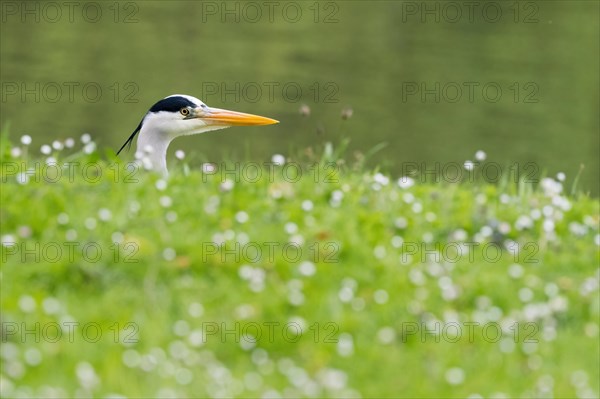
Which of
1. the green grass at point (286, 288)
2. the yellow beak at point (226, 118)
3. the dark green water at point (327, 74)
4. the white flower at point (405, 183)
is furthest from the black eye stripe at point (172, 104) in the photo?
the dark green water at point (327, 74)

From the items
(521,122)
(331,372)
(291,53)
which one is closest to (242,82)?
Result: (291,53)

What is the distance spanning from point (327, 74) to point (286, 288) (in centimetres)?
2755

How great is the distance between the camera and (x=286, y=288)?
7043mm

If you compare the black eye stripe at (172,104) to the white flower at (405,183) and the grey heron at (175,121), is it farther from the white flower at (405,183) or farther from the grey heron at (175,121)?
the white flower at (405,183)

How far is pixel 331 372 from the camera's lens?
634 centimetres

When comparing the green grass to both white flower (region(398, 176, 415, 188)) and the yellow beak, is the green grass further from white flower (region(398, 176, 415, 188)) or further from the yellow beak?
the yellow beak

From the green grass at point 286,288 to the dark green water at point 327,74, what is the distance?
49.2 feet

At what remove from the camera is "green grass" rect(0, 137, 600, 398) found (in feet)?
20.7

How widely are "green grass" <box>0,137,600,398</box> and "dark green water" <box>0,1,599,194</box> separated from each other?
15.0m

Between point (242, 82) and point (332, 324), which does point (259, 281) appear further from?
point (242, 82)

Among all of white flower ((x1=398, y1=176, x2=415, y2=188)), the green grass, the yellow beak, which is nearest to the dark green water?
the yellow beak

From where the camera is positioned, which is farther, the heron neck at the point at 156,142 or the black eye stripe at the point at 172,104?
the black eye stripe at the point at 172,104

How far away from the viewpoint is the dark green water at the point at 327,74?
27.9m

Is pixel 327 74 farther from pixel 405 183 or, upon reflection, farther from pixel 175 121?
pixel 405 183
